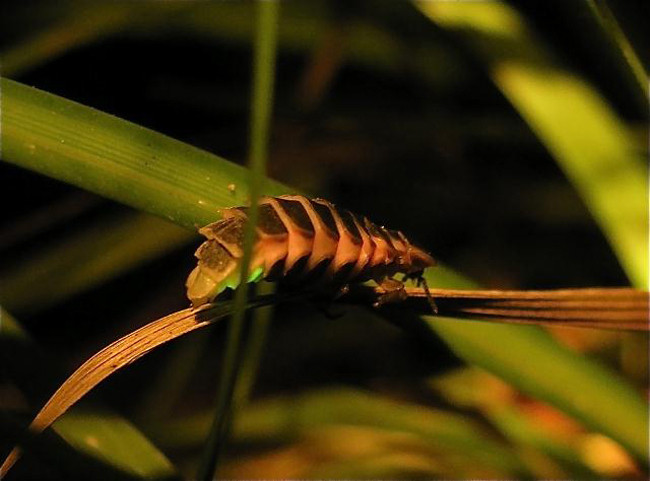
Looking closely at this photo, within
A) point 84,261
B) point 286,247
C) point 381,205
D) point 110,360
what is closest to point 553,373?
point 286,247

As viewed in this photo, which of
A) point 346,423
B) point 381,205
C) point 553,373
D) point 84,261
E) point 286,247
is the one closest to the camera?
point 286,247

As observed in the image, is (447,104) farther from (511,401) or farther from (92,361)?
(92,361)

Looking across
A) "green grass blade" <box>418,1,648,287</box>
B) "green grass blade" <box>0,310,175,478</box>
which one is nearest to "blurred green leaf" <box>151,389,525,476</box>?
"green grass blade" <box>418,1,648,287</box>

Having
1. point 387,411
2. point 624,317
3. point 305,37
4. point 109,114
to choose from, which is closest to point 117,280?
point 305,37

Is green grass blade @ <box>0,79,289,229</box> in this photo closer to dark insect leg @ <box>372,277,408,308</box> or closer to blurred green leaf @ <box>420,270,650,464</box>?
dark insect leg @ <box>372,277,408,308</box>

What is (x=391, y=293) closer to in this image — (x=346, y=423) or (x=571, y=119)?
(x=571, y=119)

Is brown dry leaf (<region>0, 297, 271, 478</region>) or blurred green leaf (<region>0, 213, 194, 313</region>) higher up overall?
blurred green leaf (<region>0, 213, 194, 313</region>)
